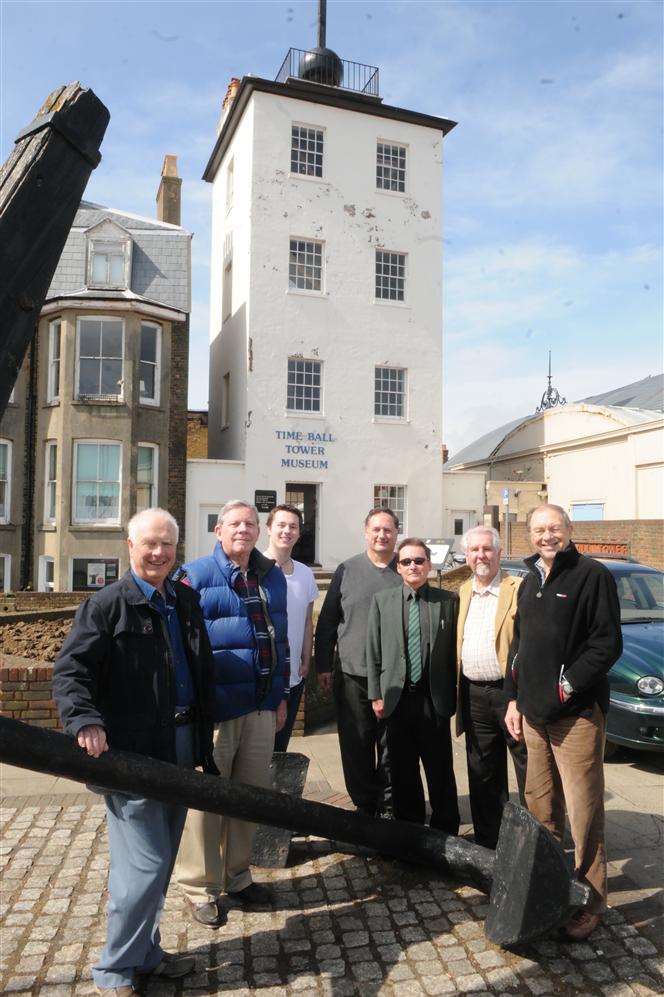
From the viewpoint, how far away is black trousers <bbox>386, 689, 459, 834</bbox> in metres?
3.95

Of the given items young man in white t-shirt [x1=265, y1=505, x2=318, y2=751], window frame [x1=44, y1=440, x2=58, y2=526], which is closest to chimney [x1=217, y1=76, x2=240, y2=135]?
window frame [x1=44, y1=440, x2=58, y2=526]

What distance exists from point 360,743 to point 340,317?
1935 cm

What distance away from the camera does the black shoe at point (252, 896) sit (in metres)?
3.45

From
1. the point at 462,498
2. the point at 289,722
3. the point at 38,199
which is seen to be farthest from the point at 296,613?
the point at 462,498

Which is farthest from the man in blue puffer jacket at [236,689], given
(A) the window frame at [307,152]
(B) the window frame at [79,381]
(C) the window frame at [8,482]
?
(A) the window frame at [307,152]

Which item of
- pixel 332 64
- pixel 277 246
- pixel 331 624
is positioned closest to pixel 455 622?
pixel 331 624

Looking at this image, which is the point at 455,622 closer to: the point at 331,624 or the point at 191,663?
the point at 331,624

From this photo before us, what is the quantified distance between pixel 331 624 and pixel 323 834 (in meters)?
1.76

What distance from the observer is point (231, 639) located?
353 cm

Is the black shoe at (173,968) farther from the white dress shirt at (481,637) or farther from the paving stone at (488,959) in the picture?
the white dress shirt at (481,637)

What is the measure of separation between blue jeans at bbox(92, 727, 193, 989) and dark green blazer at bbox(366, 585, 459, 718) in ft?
4.82

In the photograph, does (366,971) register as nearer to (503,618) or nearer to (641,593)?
(503,618)

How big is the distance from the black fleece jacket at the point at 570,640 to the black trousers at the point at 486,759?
49cm

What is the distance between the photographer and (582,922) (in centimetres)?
315
